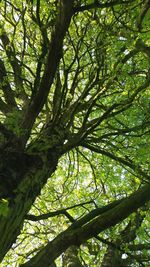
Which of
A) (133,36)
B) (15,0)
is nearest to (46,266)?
(133,36)

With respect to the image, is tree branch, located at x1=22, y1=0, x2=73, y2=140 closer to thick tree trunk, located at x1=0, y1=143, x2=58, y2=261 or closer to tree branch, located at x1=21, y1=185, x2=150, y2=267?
thick tree trunk, located at x1=0, y1=143, x2=58, y2=261

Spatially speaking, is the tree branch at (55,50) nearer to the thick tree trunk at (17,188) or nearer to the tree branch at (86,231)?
the thick tree trunk at (17,188)

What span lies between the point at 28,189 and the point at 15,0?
12.1ft

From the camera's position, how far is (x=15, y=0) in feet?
18.7

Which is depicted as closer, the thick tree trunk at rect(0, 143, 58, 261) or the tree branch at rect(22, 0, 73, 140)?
the tree branch at rect(22, 0, 73, 140)

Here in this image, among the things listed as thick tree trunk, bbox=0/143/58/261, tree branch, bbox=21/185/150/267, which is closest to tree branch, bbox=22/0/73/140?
thick tree trunk, bbox=0/143/58/261

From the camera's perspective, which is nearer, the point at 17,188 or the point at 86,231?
the point at 86,231

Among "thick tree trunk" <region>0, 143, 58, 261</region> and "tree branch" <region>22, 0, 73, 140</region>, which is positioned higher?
"tree branch" <region>22, 0, 73, 140</region>

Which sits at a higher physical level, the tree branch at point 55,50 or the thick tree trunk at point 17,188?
the tree branch at point 55,50

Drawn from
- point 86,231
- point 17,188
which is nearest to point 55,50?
point 17,188

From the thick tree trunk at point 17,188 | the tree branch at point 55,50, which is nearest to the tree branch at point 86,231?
the thick tree trunk at point 17,188

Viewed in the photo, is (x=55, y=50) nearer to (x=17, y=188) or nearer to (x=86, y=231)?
(x=17, y=188)

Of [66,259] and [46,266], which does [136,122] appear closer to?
[66,259]

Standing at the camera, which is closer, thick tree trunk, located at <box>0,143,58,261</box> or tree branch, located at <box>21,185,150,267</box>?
tree branch, located at <box>21,185,150,267</box>
